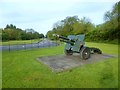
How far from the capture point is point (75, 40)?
8.95m

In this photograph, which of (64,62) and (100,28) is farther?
(100,28)

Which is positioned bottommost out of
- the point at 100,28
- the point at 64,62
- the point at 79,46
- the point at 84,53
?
the point at 64,62

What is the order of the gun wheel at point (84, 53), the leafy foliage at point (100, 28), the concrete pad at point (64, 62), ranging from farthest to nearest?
the leafy foliage at point (100, 28) < the gun wheel at point (84, 53) < the concrete pad at point (64, 62)

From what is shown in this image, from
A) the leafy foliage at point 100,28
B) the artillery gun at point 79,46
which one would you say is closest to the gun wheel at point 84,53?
the artillery gun at point 79,46

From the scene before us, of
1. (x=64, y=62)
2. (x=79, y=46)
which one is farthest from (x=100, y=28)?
(x=64, y=62)

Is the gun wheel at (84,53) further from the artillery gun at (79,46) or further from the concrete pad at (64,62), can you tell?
the concrete pad at (64,62)

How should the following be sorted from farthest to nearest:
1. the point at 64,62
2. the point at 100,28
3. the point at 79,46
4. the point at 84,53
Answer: the point at 100,28, the point at 79,46, the point at 84,53, the point at 64,62

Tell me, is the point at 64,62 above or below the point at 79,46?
below

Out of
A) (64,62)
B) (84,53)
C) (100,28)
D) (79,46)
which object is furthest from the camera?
(100,28)

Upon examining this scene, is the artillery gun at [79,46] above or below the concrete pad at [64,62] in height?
above

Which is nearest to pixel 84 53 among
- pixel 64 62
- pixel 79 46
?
pixel 79 46

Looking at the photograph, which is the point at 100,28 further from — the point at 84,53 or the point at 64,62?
the point at 64,62

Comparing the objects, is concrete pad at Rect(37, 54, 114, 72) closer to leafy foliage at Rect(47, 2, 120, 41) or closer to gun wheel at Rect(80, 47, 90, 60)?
gun wheel at Rect(80, 47, 90, 60)

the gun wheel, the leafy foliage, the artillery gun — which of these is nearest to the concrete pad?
the gun wheel
